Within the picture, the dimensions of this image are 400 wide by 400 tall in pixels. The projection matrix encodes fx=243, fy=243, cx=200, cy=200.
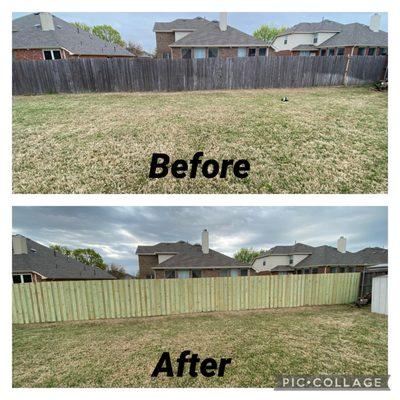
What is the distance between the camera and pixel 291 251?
23.3 metres

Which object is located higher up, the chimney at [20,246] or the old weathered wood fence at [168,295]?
the chimney at [20,246]

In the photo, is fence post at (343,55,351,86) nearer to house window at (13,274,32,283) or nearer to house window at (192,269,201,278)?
house window at (192,269,201,278)

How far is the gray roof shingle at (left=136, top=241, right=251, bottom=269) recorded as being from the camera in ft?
51.8

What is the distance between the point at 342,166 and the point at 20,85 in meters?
15.8

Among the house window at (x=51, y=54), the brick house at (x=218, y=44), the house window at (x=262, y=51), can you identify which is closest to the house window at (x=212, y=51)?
the brick house at (x=218, y=44)

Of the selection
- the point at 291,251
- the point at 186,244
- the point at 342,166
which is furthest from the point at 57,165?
the point at 291,251

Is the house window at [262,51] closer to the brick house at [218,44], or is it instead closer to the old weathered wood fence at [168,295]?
the brick house at [218,44]

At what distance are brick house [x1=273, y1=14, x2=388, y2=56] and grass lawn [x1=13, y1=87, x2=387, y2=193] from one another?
66.2 ft

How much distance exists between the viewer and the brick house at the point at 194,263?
1580 centimetres

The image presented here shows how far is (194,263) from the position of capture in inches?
623

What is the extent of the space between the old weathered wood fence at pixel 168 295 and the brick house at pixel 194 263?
6.13 metres

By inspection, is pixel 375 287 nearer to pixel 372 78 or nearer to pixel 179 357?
pixel 179 357

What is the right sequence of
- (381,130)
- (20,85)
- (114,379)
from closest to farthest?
(114,379)
(381,130)
(20,85)

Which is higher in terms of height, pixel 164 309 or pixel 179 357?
pixel 179 357
